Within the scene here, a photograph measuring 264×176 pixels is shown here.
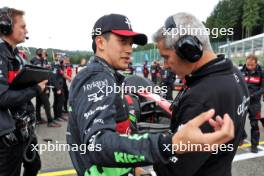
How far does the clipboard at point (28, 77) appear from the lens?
2182 millimetres

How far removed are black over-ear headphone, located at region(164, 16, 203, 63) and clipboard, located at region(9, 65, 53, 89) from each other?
4.00 ft

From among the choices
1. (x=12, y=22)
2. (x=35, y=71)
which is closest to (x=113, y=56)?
(x=35, y=71)

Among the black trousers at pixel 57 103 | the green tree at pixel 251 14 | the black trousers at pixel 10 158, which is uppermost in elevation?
the green tree at pixel 251 14

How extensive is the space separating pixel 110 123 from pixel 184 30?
2.39 ft

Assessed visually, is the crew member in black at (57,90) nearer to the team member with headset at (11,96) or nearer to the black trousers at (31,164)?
the black trousers at (31,164)

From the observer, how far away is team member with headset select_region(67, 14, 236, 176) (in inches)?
39.3

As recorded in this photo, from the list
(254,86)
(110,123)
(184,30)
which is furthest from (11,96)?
(254,86)

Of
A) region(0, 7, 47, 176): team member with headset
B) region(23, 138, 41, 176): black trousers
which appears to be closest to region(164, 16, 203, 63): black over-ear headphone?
region(0, 7, 47, 176): team member with headset

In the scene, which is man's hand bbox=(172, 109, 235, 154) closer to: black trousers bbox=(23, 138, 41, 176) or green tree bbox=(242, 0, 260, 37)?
black trousers bbox=(23, 138, 41, 176)

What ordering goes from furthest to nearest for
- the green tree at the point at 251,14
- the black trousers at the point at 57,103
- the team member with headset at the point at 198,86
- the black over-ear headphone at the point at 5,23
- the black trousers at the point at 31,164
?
the green tree at the point at 251,14 < the black trousers at the point at 57,103 < the black trousers at the point at 31,164 < the black over-ear headphone at the point at 5,23 < the team member with headset at the point at 198,86

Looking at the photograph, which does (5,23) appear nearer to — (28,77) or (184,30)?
(28,77)

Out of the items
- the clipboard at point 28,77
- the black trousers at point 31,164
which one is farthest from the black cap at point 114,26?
the black trousers at point 31,164

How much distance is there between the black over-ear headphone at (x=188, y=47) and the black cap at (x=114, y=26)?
0.75 ft

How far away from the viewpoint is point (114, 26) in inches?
57.6
